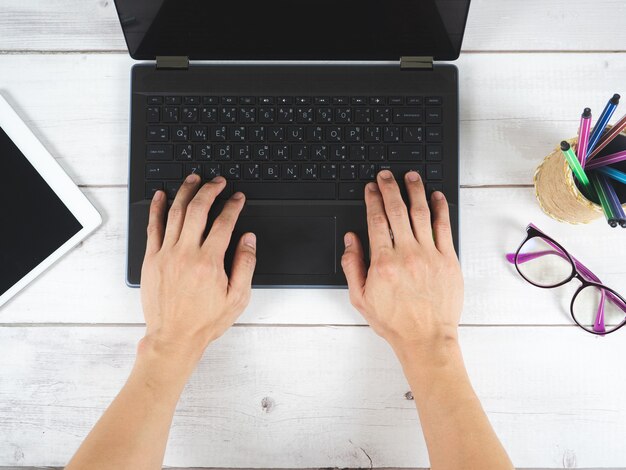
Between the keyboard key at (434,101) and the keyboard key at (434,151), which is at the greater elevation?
the keyboard key at (434,101)

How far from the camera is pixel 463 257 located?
30.3 inches

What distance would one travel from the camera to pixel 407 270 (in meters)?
0.70

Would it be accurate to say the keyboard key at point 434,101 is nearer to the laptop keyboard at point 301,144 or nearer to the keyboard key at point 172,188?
the laptop keyboard at point 301,144

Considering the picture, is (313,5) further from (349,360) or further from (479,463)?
(479,463)

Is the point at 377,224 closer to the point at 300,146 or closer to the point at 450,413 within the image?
the point at 300,146

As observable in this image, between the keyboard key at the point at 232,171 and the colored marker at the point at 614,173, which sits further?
the keyboard key at the point at 232,171

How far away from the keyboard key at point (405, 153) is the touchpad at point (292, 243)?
130mm

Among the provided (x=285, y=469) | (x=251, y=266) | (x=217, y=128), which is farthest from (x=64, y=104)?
(x=285, y=469)

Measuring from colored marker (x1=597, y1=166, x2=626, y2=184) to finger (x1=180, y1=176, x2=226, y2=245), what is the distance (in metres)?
0.52

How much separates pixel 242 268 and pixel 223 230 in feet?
0.20

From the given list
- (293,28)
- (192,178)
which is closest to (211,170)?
(192,178)

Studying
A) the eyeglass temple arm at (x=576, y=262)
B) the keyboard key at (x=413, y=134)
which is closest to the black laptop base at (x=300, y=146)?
the keyboard key at (x=413, y=134)

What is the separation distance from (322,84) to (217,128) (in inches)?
6.7

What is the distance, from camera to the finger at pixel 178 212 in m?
0.71
